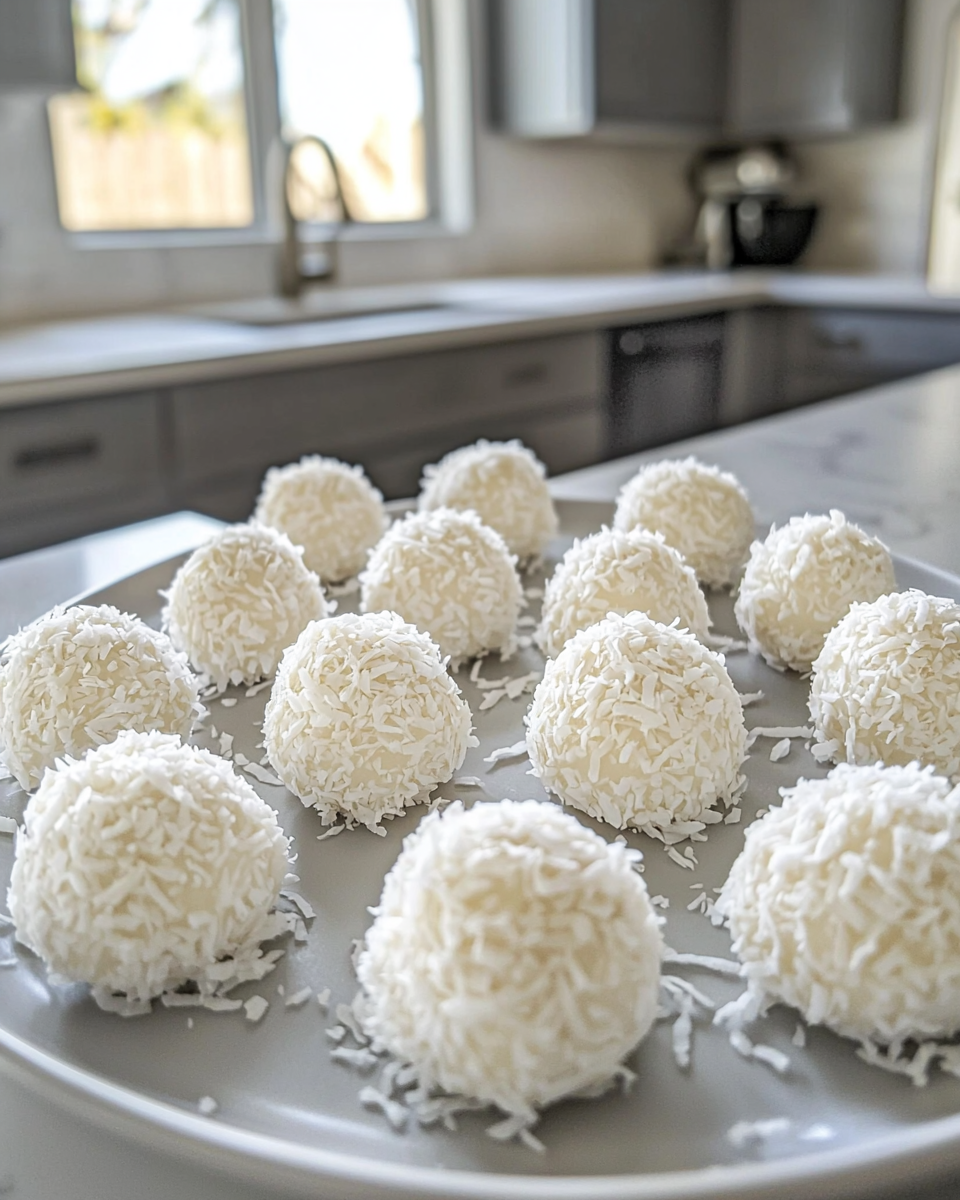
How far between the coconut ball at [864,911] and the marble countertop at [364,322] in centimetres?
146

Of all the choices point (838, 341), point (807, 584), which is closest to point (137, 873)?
point (807, 584)

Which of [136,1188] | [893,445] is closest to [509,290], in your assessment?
[893,445]

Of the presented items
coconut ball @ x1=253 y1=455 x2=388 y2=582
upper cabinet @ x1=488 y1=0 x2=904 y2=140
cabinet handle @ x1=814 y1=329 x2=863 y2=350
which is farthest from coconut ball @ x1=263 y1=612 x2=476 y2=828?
upper cabinet @ x1=488 y1=0 x2=904 y2=140

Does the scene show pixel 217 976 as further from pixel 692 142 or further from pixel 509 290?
pixel 692 142

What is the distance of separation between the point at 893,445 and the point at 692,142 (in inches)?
114

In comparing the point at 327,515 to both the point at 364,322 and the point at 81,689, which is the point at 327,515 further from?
the point at 364,322

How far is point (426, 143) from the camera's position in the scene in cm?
316

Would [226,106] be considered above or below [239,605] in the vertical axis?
above

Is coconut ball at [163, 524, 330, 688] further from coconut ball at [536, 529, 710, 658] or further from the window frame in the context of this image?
Answer: the window frame

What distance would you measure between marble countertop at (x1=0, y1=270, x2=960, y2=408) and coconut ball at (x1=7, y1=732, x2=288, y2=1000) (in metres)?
1.27

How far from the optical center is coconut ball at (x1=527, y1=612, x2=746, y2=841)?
2.02 feet

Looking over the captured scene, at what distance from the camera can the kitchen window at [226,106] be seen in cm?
240

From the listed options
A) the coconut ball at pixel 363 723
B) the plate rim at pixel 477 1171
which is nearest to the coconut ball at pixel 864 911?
the plate rim at pixel 477 1171

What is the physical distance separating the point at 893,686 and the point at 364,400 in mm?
1593
